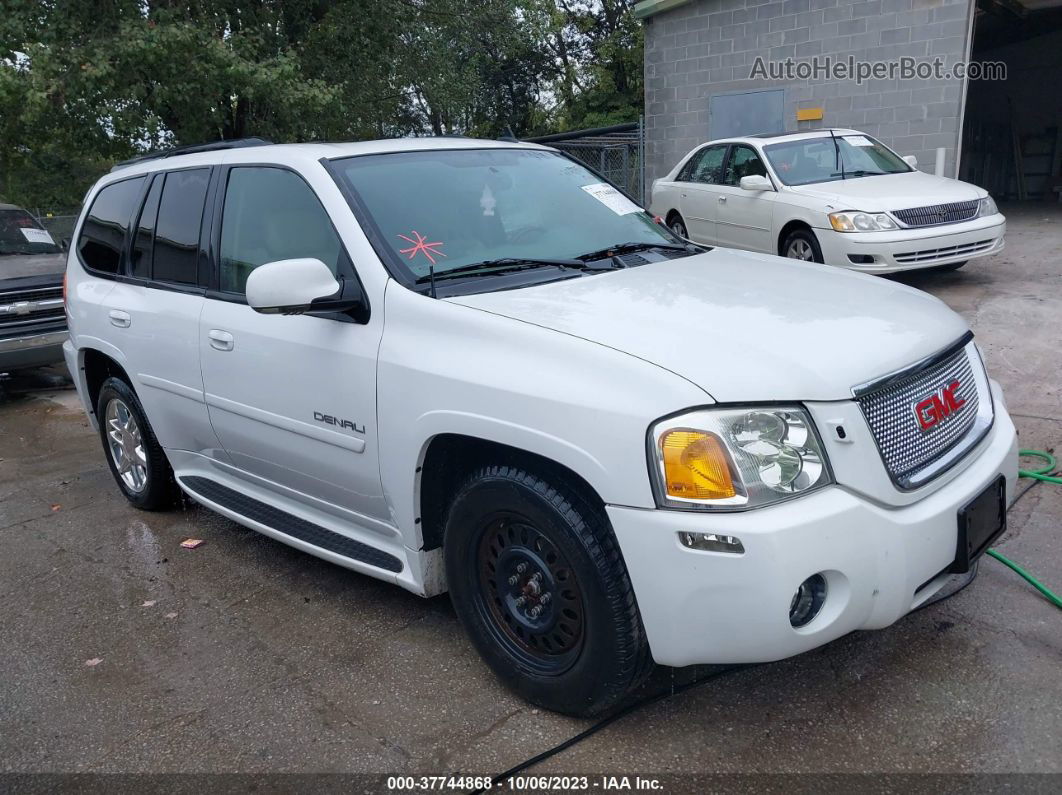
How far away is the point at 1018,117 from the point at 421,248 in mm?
19776

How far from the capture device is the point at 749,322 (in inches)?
112

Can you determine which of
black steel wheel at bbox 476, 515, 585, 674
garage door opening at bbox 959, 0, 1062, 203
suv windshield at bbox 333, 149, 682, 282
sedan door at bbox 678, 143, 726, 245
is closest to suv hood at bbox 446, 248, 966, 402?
suv windshield at bbox 333, 149, 682, 282

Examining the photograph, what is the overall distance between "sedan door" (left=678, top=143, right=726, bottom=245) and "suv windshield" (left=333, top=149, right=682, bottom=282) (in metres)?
6.57

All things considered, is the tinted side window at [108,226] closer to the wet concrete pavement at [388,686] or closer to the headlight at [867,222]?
the wet concrete pavement at [388,686]

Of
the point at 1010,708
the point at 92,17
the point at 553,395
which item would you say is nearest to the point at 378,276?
the point at 553,395

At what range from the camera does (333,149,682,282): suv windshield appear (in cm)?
338

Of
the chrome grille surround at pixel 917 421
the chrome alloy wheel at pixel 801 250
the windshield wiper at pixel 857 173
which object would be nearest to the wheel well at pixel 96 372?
the chrome grille surround at pixel 917 421

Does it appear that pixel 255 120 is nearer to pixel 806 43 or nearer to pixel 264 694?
pixel 806 43

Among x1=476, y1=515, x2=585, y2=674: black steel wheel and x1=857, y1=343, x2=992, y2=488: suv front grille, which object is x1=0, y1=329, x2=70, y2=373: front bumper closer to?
x1=476, y1=515, x2=585, y2=674: black steel wheel

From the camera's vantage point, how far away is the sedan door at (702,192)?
10445 mm

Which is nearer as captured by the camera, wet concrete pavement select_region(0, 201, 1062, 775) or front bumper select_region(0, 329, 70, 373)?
wet concrete pavement select_region(0, 201, 1062, 775)

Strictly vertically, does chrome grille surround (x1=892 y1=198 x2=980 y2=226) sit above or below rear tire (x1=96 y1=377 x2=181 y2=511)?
above
